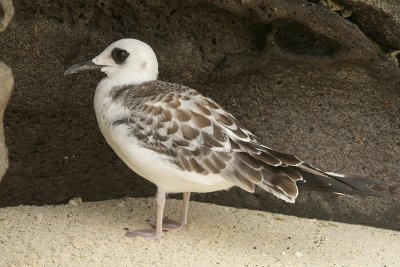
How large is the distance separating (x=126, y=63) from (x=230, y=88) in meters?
0.67

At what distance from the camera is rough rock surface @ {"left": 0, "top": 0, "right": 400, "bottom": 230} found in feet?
14.6

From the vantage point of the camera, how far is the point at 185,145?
417cm

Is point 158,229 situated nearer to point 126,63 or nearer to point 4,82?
point 126,63

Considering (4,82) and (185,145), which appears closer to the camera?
(4,82)

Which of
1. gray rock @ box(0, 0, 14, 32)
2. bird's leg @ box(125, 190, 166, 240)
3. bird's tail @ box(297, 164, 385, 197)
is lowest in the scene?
bird's leg @ box(125, 190, 166, 240)

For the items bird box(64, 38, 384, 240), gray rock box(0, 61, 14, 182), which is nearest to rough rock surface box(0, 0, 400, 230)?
bird box(64, 38, 384, 240)

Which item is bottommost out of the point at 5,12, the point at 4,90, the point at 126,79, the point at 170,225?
the point at 170,225

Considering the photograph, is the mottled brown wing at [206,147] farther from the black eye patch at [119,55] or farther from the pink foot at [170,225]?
the pink foot at [170,225]

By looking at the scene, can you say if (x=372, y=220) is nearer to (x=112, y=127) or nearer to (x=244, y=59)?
(x=244, y=59)

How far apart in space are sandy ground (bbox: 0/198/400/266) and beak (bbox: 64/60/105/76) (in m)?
0.85

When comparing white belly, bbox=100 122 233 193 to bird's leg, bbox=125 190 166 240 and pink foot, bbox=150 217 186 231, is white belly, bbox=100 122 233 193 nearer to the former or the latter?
bird's leg, bbox=125 190 166 240

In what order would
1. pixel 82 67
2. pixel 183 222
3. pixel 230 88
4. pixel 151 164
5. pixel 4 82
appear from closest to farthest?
1. pixel 4 82
2. pixel 151 164
3. pixel 82 67
4. pixel 183 222
5. pixel 230 88

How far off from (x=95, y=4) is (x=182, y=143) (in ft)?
3.16

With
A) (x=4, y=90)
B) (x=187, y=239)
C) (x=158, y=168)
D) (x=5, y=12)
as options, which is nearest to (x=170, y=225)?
(x=187, y=239)
